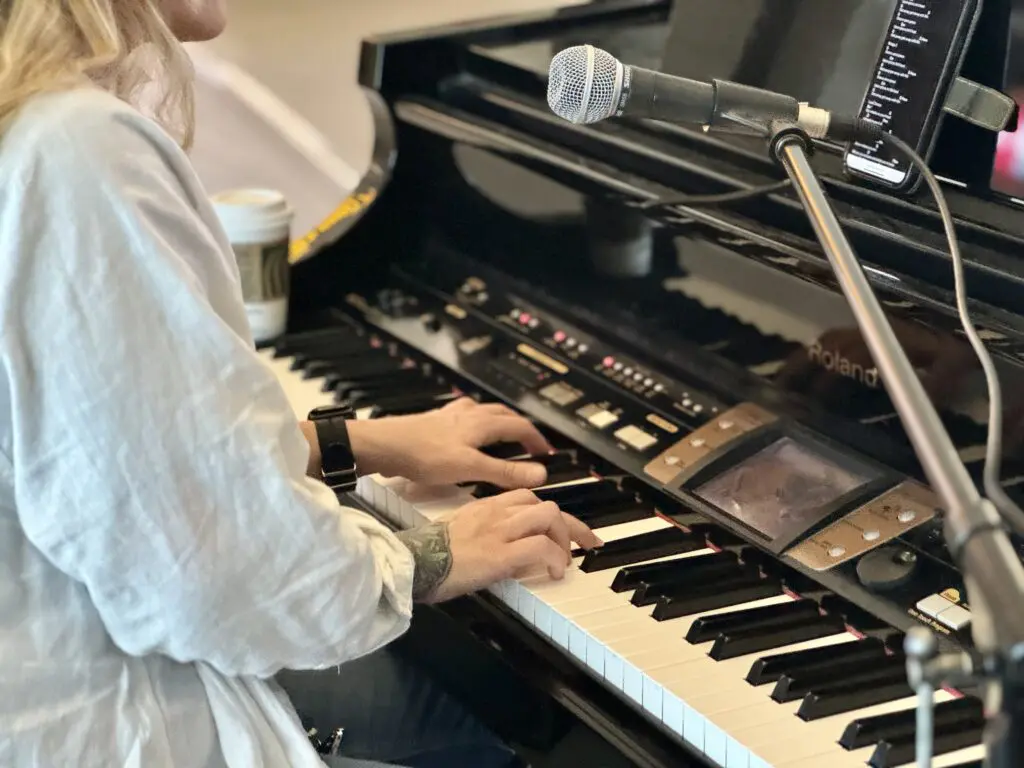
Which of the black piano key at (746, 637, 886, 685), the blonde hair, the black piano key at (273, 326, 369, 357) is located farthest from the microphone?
the black piano key at (273, 326, 369, 357)

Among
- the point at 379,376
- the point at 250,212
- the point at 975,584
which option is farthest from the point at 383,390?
the point at 975,584

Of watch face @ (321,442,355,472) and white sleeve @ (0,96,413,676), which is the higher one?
white sleeve @ (0,96,413,676)

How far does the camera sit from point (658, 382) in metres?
1.46

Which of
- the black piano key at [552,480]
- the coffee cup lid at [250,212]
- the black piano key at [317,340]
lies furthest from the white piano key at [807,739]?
the coffee cup lid at [250,212]

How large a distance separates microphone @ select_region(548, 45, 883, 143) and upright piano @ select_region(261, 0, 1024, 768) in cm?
36

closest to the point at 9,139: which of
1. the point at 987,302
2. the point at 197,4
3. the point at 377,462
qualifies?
the point at 197,4

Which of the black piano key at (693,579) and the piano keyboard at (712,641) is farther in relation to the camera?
the black piano key at (693,579)

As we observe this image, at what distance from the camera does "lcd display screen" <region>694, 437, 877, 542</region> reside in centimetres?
122

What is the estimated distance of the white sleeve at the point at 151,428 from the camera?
86 centimetres

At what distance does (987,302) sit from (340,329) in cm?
91

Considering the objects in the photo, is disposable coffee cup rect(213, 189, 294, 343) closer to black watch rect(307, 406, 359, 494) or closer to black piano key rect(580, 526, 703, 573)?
black watch rect(307, 406, 359, 494)

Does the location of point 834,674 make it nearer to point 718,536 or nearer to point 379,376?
point 718,536

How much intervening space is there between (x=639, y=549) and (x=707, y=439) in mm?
178

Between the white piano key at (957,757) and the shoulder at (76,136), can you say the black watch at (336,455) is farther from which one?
the white piano key at (957,757)
